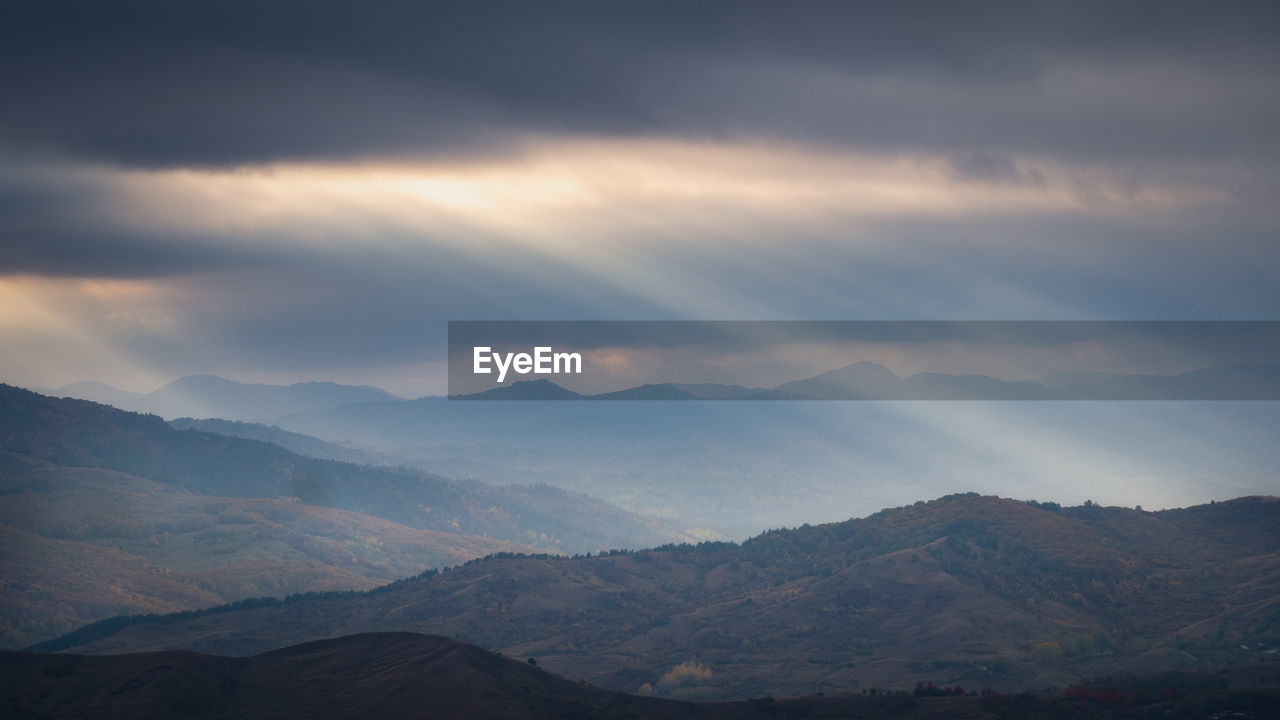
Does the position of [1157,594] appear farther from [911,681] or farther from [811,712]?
[811,712]

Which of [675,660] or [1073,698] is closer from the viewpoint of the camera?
[1073,698]

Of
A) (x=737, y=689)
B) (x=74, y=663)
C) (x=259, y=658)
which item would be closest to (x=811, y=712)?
(x=259, y=658)

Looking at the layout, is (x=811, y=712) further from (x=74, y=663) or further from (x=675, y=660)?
(x=675, y=660)

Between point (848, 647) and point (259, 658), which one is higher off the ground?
point (259, 658)

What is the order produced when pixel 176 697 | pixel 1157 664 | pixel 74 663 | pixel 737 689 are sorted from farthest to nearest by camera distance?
pixel 737 689, pixel 1157 664, pixel 74 663, pixel 176 697

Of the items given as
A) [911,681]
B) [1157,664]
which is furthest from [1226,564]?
[911,681]

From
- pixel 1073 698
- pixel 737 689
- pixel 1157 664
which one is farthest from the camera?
pixel 737 689
